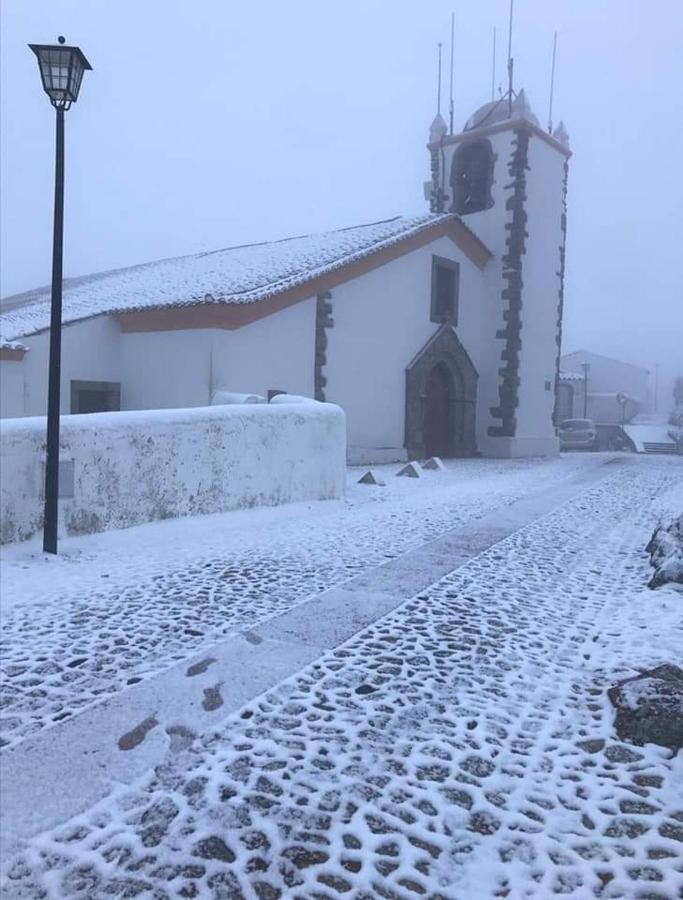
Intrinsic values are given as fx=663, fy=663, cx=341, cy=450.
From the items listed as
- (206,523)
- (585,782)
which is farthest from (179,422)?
(585,782)

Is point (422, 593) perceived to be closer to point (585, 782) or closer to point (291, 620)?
point (291, 620)

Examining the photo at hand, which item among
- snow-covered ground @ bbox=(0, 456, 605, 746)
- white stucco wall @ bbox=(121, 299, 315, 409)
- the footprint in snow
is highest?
white stucco wall @ bbox=(121, 299, 315, 409)

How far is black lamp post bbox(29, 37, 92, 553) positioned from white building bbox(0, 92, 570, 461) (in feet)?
22.9

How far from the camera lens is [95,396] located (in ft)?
52.3

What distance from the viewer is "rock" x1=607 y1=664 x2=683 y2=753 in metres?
3.17

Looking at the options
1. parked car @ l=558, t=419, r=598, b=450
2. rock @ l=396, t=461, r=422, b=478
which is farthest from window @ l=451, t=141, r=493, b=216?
parked car @ l=558, t=419, r=598, b=450

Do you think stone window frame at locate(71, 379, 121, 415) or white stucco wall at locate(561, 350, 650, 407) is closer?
stone window frame at locate(71, 379, 121, 415)

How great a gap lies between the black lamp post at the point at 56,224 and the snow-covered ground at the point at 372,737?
0.59 m

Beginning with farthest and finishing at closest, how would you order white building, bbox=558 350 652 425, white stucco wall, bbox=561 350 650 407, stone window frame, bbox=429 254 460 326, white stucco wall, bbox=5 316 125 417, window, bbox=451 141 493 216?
white stucco wall, bbox=561 350 650 407 < white building, bbox=558 350 652 425 < window, bbox=451 141 493 216 < stone window frame, bbox=429 254 460 326 < white stucco wall, bbox=5 316 125 417

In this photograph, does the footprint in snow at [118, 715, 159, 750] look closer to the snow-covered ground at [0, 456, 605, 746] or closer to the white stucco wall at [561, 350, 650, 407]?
the snow-covered ground at [0, 456, 605, 746]

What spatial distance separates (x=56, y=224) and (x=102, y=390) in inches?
397

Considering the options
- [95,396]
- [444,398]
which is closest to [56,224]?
[95,396]

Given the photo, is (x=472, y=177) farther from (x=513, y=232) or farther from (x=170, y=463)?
(x=170, y=463)

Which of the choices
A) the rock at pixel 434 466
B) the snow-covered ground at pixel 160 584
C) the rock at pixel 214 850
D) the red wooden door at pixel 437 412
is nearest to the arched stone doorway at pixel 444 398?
the red wooden door at pixel 437 412
